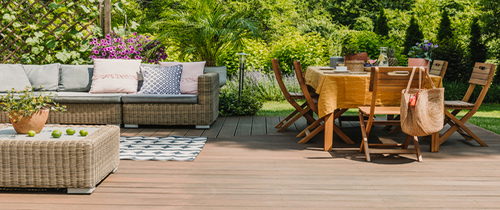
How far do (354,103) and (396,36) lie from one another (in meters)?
10.7

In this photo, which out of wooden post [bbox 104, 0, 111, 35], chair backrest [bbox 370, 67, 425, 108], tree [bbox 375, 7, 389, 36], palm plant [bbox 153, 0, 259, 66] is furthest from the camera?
tree [bbox 375, 7, 389, 36]

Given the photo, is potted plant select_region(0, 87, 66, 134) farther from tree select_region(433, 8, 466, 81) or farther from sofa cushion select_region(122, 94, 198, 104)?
tree select_region(433, 8, 466, 81)

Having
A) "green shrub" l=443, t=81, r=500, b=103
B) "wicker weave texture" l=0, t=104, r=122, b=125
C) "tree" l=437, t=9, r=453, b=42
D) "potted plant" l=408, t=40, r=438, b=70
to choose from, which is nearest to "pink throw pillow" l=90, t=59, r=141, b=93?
"wicker weave texture" l=0, t=104, r=122, b=125

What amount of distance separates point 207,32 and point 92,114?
2.10 metres

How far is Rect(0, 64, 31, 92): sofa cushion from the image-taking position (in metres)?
5.80

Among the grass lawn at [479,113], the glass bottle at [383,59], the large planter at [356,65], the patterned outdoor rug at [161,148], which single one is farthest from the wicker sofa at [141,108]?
the glass bottle at [383,59]

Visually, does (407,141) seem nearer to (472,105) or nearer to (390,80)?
(390,80)

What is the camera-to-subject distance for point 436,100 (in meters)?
3.76

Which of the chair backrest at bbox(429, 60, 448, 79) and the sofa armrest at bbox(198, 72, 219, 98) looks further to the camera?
the sofa armrest at bbox(198, 72, 219, 98)

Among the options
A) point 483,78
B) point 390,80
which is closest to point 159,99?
point 390,80

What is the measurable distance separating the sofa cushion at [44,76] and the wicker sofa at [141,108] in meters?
0.46

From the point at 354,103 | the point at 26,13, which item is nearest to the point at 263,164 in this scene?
the point at 354,103

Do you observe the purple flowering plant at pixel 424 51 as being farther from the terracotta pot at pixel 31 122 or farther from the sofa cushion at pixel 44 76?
the sofa cushion at pixel 44 76

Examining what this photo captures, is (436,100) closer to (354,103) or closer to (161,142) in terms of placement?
(354,103)
